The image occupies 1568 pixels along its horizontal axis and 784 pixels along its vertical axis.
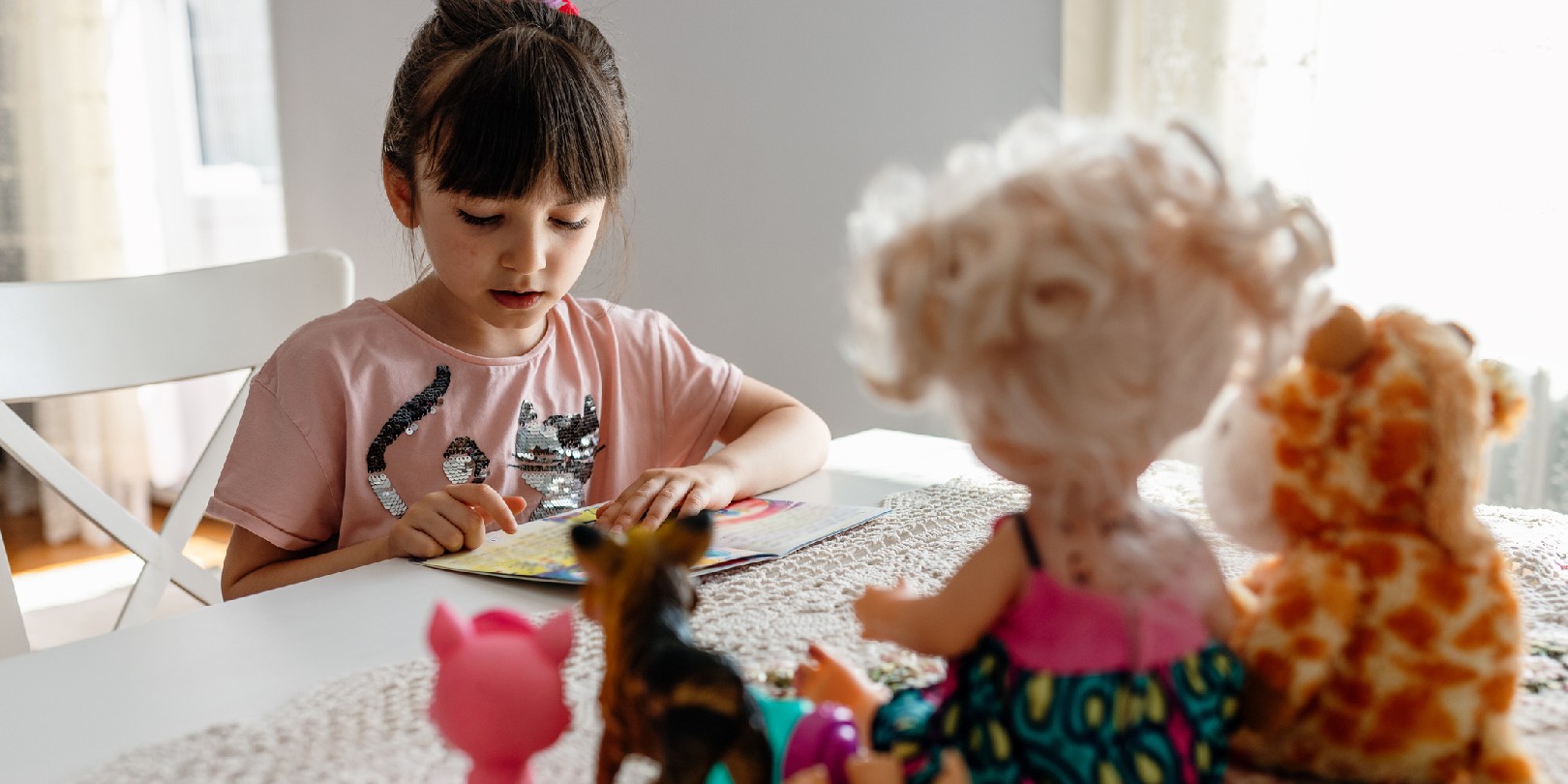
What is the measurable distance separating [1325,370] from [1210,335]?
79 mm

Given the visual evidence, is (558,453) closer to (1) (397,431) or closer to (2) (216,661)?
(1) (397,431)

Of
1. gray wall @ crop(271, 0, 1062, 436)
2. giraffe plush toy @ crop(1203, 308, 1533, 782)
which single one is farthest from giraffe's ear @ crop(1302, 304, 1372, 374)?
gray wall @ crop(271, 0, 1062, 436)

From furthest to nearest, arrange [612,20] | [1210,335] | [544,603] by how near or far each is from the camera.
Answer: [612,20] → [544,603] → [1210,335]

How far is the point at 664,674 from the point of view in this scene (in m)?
0.36

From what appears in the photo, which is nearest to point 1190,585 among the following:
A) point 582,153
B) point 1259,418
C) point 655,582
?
point 1259,418

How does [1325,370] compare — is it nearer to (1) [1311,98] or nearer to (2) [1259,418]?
(2) [1259,418]

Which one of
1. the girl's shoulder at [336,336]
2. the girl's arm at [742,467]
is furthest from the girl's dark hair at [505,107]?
the girl's arm at [742,467]

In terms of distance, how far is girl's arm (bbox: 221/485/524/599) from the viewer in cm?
75

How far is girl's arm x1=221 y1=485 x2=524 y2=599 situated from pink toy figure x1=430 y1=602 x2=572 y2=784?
362mm

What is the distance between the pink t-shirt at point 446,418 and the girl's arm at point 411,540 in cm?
3

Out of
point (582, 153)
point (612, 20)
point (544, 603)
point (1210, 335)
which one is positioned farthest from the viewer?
point (612, 20)

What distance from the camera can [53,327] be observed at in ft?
3.43

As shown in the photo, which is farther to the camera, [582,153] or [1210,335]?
[582,153]

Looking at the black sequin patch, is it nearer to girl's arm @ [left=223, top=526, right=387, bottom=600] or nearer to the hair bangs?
girl's arm @ [left=223, top=526, right=387, bottom=600]
